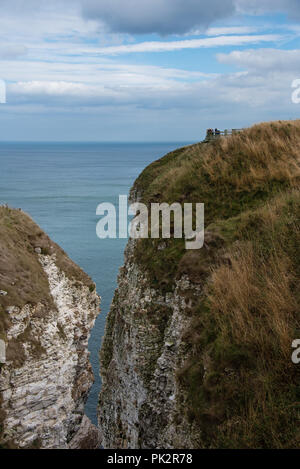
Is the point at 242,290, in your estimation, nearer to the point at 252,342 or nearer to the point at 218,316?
the point at 218,316

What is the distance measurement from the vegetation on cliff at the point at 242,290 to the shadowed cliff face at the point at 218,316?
4 centimetres

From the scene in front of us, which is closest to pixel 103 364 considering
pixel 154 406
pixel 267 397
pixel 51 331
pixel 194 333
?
pixel 51 331

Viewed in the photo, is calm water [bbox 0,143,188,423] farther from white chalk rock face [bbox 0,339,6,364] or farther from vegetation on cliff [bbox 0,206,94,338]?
white chalk rock face [bbox 0,339,6,364]

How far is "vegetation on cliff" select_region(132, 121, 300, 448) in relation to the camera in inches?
423

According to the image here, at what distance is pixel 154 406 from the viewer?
15.9 meters

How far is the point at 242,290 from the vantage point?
531 inches

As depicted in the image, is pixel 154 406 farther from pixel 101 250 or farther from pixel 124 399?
pixel 101 250

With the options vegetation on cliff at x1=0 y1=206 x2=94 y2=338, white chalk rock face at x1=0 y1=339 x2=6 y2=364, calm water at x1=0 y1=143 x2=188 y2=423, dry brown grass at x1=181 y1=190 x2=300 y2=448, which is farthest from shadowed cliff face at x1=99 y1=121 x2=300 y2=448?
calm water at x1=0 y1=143 x2=188 y2=423

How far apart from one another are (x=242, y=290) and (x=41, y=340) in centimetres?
921

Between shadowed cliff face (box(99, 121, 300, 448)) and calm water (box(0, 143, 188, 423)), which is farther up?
calm water (box(0, 143, 188, 423))

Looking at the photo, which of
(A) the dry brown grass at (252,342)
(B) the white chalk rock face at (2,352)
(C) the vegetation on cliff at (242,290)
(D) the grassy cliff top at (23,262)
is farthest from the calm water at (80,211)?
(A) the dry brown grass at (252,342)

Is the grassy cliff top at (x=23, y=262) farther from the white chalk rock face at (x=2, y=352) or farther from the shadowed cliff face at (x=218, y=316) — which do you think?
the shadowed cliff face at (x=218, y=316)

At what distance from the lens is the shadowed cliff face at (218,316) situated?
11.1 meters

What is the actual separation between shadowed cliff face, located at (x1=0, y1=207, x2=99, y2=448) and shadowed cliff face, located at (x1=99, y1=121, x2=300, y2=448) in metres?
2.37
